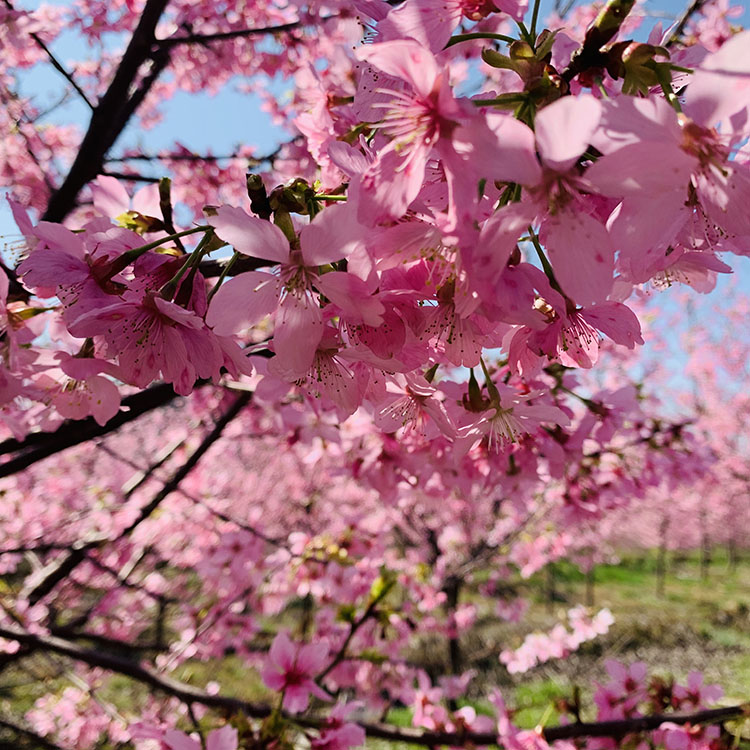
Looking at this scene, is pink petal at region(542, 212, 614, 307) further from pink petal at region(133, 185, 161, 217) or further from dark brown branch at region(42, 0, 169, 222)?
dark brown branch at region(42, 0, 169, 222)

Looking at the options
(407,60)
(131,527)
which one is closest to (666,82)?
(407,60)

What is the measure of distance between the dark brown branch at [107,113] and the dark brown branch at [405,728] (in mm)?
1676

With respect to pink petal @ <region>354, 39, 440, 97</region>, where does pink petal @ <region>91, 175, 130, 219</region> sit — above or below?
above

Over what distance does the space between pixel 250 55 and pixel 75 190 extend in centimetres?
316

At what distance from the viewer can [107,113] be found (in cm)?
192

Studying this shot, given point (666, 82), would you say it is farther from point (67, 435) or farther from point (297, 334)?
point (67, 435)

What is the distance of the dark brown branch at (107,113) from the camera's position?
180cm

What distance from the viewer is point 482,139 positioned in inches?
20.3

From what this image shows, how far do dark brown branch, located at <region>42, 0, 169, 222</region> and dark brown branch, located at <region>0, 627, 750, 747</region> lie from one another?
5.50 ft

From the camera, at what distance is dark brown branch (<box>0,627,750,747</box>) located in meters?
1.69

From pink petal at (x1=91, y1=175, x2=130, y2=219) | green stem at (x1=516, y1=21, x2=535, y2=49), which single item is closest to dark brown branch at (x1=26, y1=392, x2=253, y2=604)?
pink petal at (x1=91, y1=175, x2=130, y2=219)

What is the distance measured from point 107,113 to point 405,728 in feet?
8.21

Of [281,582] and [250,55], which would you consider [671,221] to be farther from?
[250,55]

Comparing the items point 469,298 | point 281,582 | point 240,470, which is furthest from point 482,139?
point 240,470
